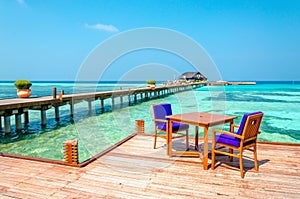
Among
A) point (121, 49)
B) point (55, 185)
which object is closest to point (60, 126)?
point (121, 49)

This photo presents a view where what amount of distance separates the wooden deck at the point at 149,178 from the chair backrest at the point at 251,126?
0.52 m

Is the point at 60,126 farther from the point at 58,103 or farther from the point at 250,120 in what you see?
Result: the point at 250,120

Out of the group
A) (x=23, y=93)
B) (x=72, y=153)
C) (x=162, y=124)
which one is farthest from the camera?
(x=23, y=93)

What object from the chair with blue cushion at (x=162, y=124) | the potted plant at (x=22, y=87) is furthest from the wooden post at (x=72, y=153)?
the potted plant at (x=22, y=87)

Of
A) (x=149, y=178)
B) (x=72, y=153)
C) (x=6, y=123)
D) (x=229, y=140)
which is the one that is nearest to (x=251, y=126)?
(x=229, y=140)

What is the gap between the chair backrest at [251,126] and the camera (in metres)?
2.64

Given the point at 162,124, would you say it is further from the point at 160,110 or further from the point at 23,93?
the point at 23,93

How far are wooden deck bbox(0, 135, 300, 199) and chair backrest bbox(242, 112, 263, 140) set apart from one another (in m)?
0.52

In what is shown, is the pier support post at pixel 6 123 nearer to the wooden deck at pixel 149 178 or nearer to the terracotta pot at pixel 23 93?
the terracotta pot at pixel 23 93

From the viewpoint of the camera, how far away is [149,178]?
105 inches

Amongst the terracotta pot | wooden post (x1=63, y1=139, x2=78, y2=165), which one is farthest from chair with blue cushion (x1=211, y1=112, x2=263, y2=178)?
the terracotta pot

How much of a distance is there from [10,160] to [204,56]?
498 cm

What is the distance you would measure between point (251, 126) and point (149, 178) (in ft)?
4.75

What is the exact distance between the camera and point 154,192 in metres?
2.32
